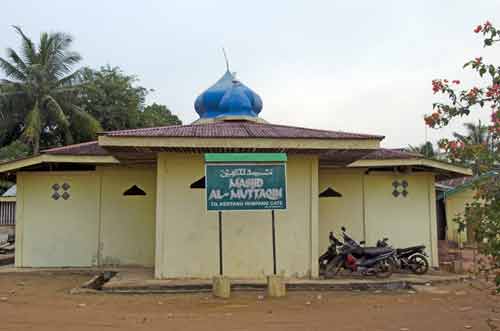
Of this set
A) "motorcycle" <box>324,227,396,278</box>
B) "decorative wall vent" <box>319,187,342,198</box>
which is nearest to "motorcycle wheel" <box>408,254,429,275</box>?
"motorcycle" <box>324,227,396,278</box>

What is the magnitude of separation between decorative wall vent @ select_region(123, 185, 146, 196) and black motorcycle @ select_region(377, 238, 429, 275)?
6323 mm

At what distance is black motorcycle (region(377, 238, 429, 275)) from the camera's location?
13.0 meters

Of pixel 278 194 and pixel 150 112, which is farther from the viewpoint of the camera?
pixel 150 112

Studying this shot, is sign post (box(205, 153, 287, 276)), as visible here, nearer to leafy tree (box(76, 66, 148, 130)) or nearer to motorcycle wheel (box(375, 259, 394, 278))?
motorcycle wheel (box(375, 259, 394, 278))

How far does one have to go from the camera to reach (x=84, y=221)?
48.0ft

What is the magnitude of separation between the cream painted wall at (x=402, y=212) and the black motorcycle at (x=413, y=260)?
1609 mm

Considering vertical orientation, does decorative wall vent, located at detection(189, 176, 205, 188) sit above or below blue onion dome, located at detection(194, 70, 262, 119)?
below

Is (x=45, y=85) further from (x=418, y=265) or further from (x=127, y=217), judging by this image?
(x=418, y=265)

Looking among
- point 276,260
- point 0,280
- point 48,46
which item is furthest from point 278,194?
point 48,46

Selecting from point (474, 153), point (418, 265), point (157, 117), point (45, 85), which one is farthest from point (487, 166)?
point (157, 117)

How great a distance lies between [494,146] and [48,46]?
26804mm

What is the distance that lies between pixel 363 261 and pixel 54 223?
8.11 m

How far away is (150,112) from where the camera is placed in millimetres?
36281

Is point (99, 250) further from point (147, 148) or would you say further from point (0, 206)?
point (0, 206)
